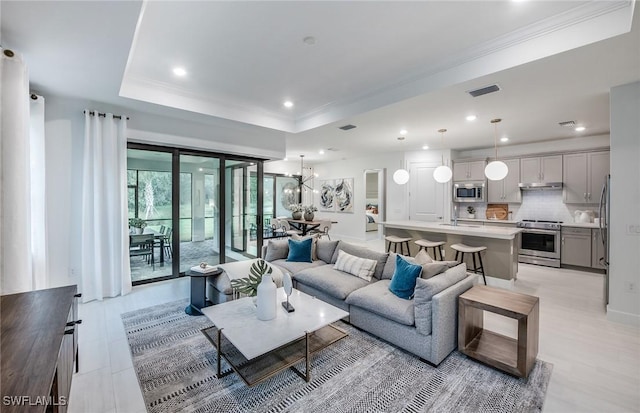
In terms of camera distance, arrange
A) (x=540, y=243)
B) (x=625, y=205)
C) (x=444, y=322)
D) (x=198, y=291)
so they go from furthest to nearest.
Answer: (x=540, y=243) → (x=198, y=291) → (x=625, y=205) → (x=444, y=322)

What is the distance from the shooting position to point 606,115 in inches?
172

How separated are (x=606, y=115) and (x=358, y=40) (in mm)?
4434

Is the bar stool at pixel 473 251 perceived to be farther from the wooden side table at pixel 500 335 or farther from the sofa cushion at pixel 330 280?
the sofa cushion at pixel 330 280

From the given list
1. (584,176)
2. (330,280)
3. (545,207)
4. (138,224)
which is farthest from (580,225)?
(138,224)

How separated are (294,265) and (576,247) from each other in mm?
5712

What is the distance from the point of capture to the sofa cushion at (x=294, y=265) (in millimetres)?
4043

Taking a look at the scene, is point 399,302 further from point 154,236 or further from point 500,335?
point 154,236

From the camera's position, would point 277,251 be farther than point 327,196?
No

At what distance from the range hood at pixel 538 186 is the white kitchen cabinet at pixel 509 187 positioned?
13 centimetres

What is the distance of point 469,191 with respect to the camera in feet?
23.2

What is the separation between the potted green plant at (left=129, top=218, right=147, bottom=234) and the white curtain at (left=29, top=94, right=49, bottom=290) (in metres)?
1.51

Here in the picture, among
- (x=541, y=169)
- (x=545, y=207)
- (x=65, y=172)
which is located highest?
(x=541, y=169)

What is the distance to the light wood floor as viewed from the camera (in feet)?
6.75

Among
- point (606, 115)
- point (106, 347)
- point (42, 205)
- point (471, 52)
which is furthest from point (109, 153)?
point (606, 115)
